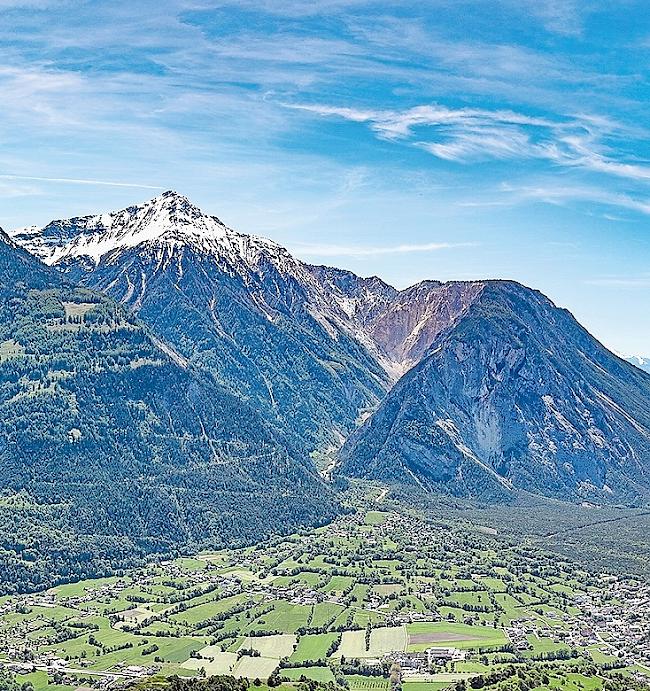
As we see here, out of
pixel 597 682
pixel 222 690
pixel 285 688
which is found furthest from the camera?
pixel 597 682

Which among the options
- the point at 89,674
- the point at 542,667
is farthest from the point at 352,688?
the point at 89,674

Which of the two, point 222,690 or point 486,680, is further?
point 486,680

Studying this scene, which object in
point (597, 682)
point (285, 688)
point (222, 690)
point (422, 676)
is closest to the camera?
point (222, 690)

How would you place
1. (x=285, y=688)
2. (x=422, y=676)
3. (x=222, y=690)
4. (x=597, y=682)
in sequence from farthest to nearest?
1. (x=422, y=676)
2. (x=597, y=682)
3. (x=285, y=688)
4. (x=222, y=690)

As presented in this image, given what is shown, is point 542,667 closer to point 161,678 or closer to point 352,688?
point 352,688

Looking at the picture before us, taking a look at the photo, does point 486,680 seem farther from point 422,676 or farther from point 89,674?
point 89,674

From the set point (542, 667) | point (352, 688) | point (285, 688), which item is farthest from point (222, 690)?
point (542, 667)

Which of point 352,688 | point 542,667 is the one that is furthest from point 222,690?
point 542,667

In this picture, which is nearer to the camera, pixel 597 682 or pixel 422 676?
pixel 597 682
